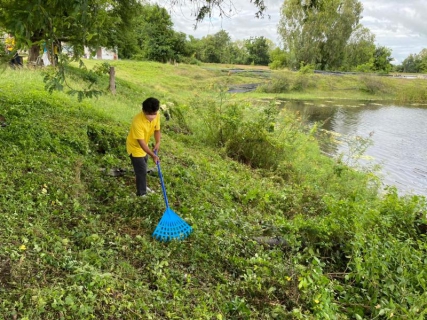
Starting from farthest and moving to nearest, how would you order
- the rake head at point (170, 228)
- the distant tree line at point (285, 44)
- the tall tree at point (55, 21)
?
the distant tree line at point (285, 44) → the rake head at point (170, 228) → the tall tree at point (55, 21)

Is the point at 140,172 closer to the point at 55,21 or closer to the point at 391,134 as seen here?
the point at 55,21

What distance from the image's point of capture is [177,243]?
140 inches

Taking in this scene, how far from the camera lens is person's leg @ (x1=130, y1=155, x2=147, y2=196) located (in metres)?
4.20

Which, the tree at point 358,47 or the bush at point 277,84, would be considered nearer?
the bush at point 277,84

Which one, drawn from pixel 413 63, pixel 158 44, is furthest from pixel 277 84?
pixel 413 63

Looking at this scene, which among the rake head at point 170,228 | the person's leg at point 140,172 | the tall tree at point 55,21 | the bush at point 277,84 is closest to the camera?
the tall tree at point 55,21

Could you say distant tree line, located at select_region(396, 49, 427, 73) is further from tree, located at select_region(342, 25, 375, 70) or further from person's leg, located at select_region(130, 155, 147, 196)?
person's leg, located at select_region(130, 155, 147, 196)

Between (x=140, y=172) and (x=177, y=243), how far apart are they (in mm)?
1145

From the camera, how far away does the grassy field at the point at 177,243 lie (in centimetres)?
271

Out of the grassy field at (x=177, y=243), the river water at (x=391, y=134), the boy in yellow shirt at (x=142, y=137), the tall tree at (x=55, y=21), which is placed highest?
the tall tree at (x=55, y=21)

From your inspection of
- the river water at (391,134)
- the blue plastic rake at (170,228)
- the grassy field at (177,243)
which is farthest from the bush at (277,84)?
the blue plastic rake at (170,228)

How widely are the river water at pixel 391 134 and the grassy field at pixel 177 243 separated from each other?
433cm

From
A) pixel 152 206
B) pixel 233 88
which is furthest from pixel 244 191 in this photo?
pixel 233 88

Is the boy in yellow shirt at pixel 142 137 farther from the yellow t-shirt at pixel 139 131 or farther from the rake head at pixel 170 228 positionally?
the rake head at pixel 170 228
